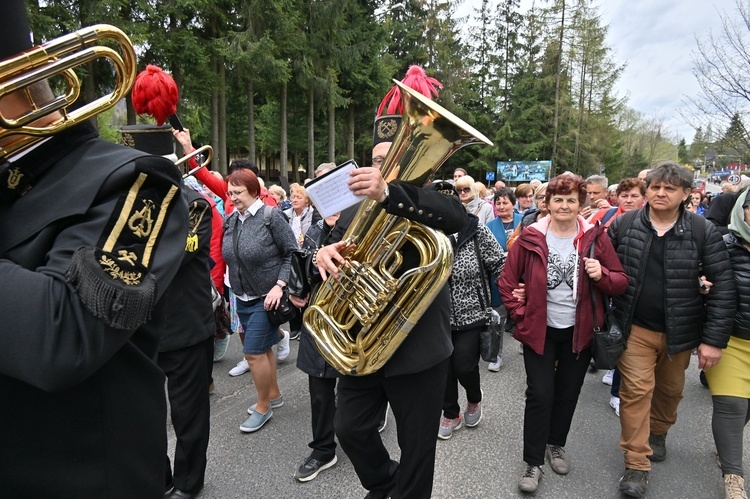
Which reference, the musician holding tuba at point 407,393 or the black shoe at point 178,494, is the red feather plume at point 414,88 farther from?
the black shoe at point 178,494

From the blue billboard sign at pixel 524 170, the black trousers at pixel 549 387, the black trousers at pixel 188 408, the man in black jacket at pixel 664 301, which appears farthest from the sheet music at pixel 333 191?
the blue billboard sign at pixel 524 170

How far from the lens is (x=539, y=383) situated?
295 centimetres

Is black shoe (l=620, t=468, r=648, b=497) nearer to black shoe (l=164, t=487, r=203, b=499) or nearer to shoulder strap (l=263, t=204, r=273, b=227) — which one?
black shoe (l=164, t=487, r=203, b=499)

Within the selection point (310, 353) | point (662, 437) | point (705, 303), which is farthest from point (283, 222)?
point (662, 437)

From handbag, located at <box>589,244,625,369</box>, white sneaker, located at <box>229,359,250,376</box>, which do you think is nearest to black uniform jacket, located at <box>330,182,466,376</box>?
handbag, located at <box>589,244,625,369</box>

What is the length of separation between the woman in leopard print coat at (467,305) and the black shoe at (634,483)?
1157 mm

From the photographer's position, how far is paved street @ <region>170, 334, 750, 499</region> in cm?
291

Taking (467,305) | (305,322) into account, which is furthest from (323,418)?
(467,305)

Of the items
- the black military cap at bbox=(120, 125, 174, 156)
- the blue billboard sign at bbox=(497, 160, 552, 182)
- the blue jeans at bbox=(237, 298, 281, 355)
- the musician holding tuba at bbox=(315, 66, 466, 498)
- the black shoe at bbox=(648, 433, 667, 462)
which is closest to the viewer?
the musician holding tuba at bbox=(315, 66, 466, 498)

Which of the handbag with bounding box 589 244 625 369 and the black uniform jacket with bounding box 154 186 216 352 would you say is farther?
the handbag with bounding box 589 244 625 369

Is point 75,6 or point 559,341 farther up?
point 75,6

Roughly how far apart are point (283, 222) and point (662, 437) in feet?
11.1

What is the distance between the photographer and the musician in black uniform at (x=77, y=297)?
3.03 ft

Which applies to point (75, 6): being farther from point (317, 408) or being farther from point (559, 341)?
point (559, 341)
